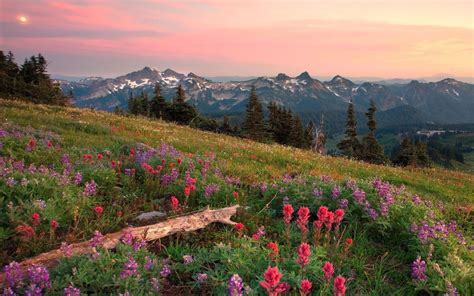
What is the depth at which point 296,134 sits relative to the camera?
85.4 m

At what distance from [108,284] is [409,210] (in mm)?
5643

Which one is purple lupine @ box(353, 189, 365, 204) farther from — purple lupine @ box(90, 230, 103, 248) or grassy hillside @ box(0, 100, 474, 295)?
purple lupine @ box(90, 230, 103, 248)

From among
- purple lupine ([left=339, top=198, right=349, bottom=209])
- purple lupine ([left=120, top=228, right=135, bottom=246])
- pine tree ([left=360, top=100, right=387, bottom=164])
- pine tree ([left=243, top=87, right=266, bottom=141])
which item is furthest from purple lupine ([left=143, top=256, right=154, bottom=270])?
pine tree ([left=360, top=100, right=387, bottom=164])

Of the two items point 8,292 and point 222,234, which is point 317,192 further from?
point 8,292

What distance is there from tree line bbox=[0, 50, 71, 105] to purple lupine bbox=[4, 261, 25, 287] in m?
74.3

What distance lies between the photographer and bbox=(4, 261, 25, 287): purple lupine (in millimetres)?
3759

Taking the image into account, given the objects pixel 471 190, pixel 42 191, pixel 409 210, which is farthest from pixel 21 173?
pixel 471 190

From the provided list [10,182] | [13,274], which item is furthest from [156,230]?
[10,182]

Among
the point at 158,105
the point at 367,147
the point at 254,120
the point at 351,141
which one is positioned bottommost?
the point at 367,147

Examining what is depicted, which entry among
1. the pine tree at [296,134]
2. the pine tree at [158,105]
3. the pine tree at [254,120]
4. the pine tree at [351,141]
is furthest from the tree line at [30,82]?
the pine tree at [351,141]

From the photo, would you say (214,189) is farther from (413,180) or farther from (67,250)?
(413,180)

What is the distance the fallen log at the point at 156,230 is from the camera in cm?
450

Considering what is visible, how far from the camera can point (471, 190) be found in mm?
16438

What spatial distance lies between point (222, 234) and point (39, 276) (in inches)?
117
